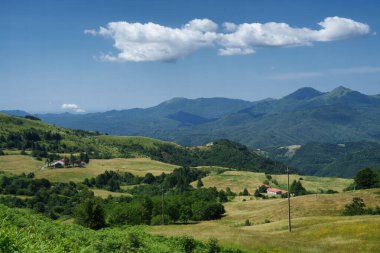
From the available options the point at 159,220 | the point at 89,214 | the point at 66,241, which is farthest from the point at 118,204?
the point at 66,241

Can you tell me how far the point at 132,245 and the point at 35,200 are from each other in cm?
15310

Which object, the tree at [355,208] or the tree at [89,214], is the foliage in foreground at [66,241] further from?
the tree at [355,208]

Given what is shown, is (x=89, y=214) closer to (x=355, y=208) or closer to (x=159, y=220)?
(x=159, y=220)

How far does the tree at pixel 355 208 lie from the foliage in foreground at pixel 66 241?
177 ft

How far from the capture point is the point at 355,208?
84438mm

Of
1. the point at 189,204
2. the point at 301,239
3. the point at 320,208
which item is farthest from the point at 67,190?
the point at 301,239

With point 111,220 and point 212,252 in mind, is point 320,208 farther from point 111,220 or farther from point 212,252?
point 212,252

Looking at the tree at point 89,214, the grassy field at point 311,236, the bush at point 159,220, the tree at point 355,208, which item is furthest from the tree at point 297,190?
the tree at point 89,214

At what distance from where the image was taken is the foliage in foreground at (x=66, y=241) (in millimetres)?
12863

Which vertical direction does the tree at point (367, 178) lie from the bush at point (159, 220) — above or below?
above

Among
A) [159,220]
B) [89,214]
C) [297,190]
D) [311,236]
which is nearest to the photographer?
[311,236]

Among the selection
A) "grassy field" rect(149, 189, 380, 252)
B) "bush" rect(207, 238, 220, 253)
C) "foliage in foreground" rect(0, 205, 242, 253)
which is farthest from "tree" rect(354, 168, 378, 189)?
"bush" rect(207, 238, 220, 253)

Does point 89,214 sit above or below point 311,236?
below

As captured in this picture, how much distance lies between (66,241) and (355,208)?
77.0 meters
